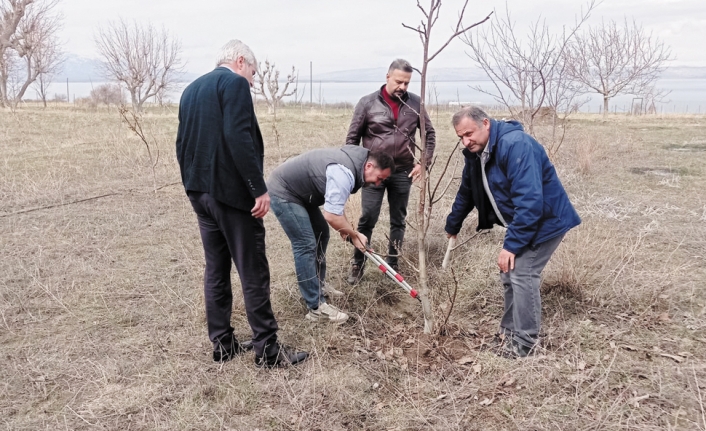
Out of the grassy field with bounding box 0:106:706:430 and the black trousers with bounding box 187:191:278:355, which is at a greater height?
the black trousers with bounding box 187:191:278:355

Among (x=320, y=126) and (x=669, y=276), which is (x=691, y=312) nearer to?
(x=669, y=276)

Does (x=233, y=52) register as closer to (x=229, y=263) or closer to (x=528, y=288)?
(x=229, y=263)

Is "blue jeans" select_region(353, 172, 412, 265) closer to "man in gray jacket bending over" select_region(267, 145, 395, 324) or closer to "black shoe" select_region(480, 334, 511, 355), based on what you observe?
"man in gray jacket bending over" select_region(267, 145, 395, 324)

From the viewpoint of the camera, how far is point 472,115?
8.33 ft

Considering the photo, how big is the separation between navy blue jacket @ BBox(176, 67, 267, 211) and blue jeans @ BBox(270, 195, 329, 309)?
567 mm

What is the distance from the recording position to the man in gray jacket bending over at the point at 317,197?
2.79 meters

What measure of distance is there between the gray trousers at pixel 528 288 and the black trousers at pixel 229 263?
1.31m

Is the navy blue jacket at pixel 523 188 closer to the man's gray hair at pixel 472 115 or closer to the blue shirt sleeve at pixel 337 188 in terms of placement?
the man's gray hair at pixel 472 115

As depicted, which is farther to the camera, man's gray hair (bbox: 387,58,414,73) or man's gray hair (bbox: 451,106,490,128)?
man's gray hair (bbox: 387,58,414,73)

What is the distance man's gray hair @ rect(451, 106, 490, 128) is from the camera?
99.8 inches

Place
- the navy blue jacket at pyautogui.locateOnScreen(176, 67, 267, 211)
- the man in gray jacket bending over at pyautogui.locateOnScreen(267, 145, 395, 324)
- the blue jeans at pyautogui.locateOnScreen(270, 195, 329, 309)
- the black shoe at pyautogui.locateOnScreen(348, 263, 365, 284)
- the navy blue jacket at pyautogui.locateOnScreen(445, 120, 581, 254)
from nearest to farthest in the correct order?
the navy blue jacket at pyautogui.locateOnScreen(176, 67, 267, 211), the navy blue jacket at pyautogui.locateOnScreen(445, 120, 581, 254), the man in gray jacket bending over at pyautogui.locateOnScreen(267, 145, 395, 324), the blue jeans at pyautogui.locateOnScreen(270, 195, 329, 309), the black shoe at pyautogui.locateOnScreen(348, 263, 365, 284)

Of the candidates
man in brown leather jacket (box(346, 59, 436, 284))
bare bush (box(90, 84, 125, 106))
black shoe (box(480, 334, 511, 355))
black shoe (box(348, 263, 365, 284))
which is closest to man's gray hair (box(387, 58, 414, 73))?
man in brown leather jacket (box(346, 59, 436, 284))

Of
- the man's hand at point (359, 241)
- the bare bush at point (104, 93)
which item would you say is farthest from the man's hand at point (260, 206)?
the bare bush at point (104, 93)

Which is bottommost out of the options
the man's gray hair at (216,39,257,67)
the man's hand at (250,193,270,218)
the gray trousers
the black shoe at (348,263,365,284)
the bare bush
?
the black shoe at (348,263,365,284)
